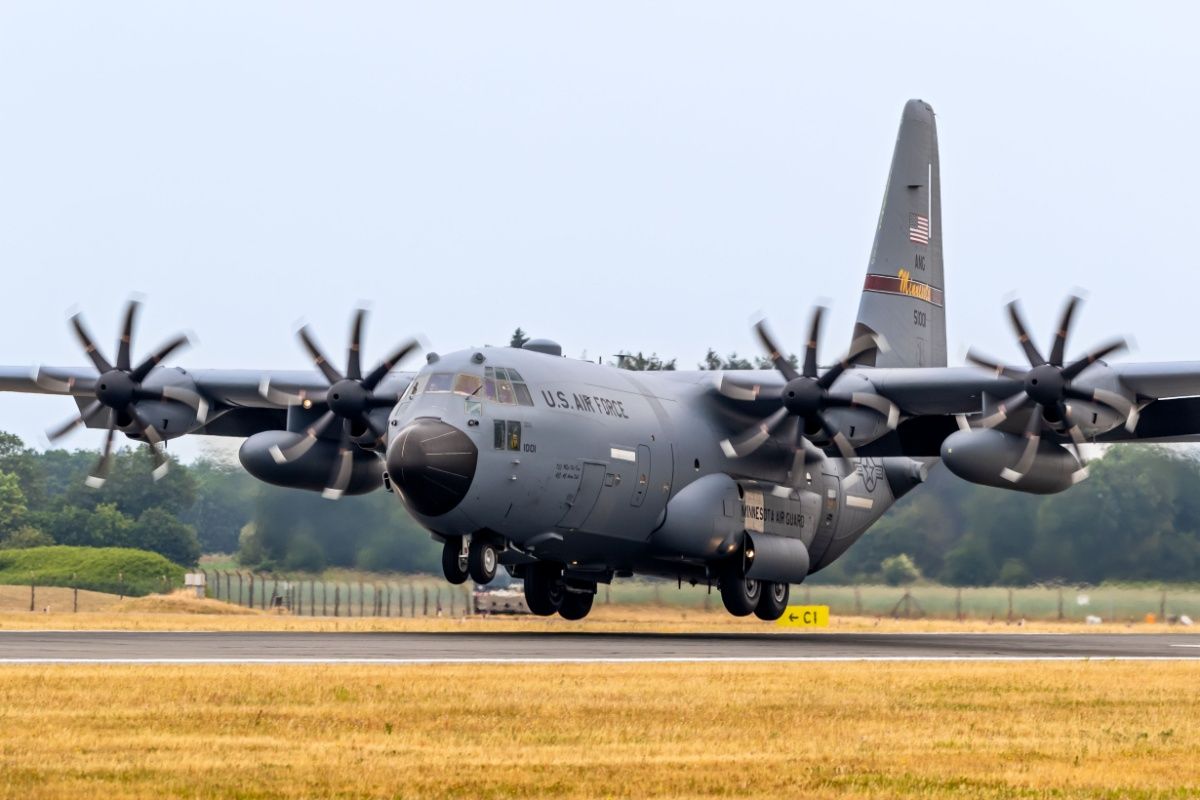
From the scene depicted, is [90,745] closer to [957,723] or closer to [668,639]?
[957,723]

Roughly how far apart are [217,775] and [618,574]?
21.4 meters

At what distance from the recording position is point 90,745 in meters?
12.1

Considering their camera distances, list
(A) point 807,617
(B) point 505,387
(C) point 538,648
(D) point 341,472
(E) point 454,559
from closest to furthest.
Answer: (C) point 538,648
(B) point 505,387
(E) point 454,559
(D) point 341,472
(A) point 807,617

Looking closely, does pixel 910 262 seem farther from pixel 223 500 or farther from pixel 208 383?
pixel 223 500

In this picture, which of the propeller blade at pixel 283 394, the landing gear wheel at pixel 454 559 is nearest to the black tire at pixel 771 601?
the landing gear wheel at pixel 454 559

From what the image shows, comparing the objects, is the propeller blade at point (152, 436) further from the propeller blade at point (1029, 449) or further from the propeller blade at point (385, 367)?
the propeller blade at point (1029, 449)

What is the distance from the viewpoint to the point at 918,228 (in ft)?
128

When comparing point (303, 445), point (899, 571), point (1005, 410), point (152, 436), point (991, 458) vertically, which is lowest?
point (899, 571)

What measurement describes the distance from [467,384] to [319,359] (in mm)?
5930

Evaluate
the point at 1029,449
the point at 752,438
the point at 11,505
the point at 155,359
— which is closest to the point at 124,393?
the point at 155,359

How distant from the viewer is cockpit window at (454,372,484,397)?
27094 millimetres

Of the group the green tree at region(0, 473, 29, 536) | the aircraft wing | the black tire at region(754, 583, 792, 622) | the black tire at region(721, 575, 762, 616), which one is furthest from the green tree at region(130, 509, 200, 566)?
the black tire at region(721, 575, 762, 616)

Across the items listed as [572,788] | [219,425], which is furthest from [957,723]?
[219,425]

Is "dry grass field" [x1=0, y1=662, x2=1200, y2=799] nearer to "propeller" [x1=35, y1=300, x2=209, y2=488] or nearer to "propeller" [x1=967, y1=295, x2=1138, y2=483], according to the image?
"propeller" [x1=967, y1=295, x2=1138, y2=483]
